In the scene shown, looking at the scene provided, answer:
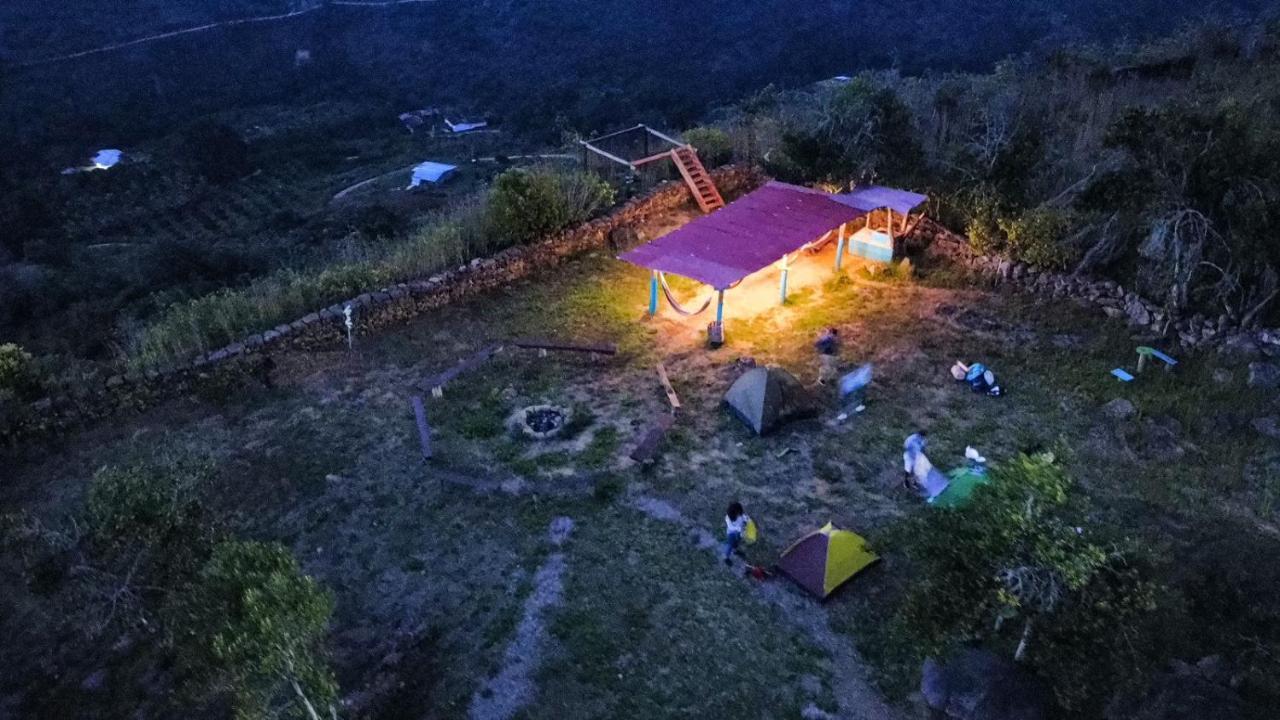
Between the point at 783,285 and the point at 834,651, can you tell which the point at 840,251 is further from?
the point at 834,651

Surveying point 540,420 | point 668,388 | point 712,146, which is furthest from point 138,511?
point 712,146

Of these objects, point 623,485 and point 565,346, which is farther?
point 565,346

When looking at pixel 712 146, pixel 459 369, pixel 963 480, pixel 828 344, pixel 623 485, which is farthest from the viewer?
pixel 712 146

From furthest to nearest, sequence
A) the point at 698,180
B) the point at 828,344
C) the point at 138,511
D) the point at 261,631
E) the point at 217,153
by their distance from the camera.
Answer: the point at 217,153, the point at 698,180, the point at 828,344, the point at 138,511, the point at 261,631

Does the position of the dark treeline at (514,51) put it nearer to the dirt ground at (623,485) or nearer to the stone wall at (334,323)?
the stone wall at (334,323)

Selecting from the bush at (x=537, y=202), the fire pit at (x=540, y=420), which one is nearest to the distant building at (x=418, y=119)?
the bush at (x=537, y=202)

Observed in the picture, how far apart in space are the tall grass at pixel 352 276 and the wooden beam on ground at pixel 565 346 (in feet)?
9.45

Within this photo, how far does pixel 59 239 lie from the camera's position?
3297 centimetres

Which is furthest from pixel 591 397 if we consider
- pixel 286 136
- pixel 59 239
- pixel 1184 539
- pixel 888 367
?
pixel 286 136

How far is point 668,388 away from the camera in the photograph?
12781mm

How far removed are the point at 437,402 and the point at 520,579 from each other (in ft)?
13.5

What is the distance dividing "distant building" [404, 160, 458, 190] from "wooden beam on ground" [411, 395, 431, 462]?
2625cm

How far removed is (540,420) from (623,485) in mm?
1949

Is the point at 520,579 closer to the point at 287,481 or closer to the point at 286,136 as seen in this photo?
the point at 287,481
